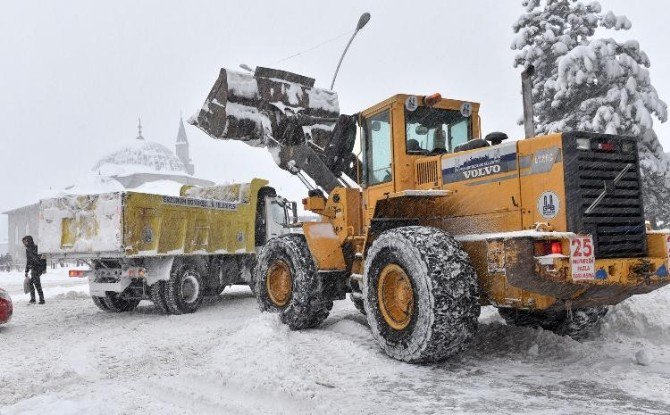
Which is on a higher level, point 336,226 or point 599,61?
point 599,61

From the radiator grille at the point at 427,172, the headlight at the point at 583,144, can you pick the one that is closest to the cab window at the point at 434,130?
the radiator grille at the point at 427,172

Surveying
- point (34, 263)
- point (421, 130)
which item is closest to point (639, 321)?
point (421, 130)

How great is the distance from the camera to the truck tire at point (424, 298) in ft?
17.5

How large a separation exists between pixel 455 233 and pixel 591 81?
1306cm

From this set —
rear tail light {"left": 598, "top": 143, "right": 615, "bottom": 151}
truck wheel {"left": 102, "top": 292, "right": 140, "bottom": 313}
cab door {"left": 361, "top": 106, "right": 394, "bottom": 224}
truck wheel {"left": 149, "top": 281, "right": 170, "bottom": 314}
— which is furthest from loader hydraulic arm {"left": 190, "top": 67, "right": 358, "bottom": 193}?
truck wheel {"left": 102, "top": 292, "right": 140, "bottom": 313}

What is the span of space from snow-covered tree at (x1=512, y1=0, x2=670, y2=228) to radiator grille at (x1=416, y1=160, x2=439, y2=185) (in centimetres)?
1094

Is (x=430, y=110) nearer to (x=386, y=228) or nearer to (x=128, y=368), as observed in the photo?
(x=386, y=228)

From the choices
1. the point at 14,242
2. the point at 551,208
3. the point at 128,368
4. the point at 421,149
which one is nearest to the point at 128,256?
the point at 128,368

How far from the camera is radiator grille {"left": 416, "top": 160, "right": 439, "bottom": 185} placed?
656 centimetres

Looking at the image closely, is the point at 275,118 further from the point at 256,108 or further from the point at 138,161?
the point at 138,161

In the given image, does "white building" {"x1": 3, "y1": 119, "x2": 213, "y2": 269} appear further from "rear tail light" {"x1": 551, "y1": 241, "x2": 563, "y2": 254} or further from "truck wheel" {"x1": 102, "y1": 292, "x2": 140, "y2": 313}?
"rear tail light" {"x1": 551, "y1": 241, "x2": 563, "y2": 254}

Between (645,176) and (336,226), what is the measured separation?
13.3 m

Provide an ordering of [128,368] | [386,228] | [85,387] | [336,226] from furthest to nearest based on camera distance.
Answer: [336,226]
[386,228]
[128,368]
[85,387]

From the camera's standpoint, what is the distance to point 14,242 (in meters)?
65.1
